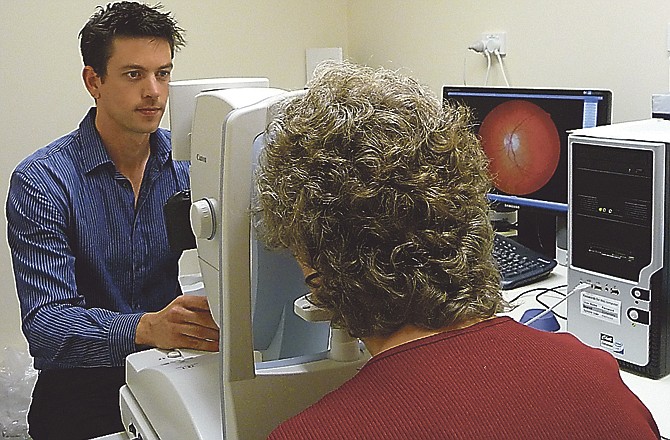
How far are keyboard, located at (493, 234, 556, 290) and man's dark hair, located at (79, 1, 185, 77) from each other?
95 cm

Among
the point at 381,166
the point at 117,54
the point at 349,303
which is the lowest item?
the point at 349,303

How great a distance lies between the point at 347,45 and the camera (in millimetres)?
3152

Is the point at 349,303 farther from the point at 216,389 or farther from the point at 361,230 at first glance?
the point at 216,389

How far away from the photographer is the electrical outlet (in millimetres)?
2287

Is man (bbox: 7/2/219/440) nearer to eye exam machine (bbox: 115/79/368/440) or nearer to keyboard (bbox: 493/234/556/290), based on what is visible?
eye exam machine (bbox: 115/79/368/440)

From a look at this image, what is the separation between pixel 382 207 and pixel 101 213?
1097mm

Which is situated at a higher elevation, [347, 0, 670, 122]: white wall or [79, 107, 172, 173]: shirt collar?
[347, 0, 670, 122]: white wall

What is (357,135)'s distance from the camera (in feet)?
2.67

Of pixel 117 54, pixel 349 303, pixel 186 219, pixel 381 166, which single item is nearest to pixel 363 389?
pixel 349 303

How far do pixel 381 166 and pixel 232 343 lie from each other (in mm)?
291

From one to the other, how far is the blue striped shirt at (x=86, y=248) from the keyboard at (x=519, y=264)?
0.80 m

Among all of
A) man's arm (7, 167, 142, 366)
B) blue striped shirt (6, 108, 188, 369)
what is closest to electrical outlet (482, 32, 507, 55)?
blue striped shirt (6, 108, 188, 369)

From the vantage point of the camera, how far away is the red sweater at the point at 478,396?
733 mm

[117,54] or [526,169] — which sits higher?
[117,54]
